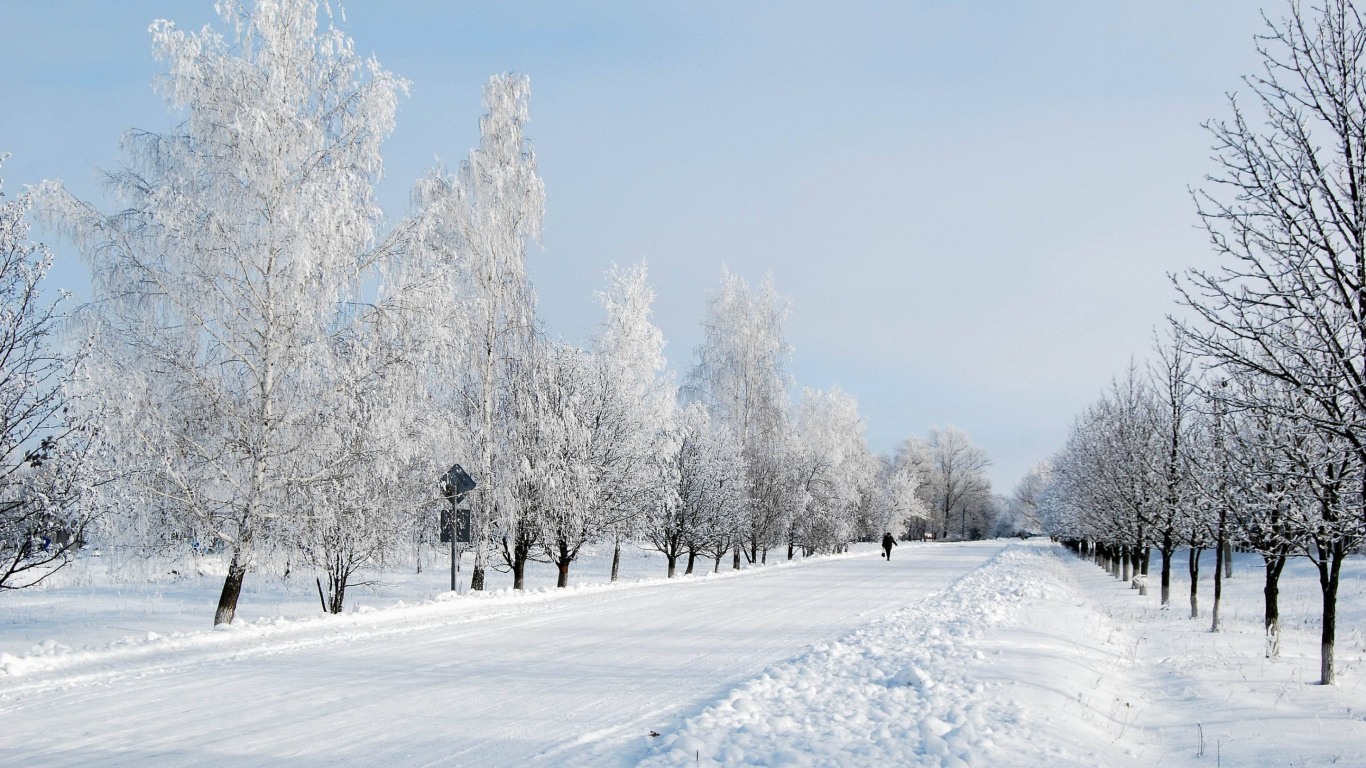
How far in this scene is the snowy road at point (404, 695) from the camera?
17.5ft

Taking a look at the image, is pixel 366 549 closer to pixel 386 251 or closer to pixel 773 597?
pixel 386 251

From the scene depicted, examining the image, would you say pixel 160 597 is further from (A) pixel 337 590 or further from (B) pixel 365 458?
(B) pixel 365 458

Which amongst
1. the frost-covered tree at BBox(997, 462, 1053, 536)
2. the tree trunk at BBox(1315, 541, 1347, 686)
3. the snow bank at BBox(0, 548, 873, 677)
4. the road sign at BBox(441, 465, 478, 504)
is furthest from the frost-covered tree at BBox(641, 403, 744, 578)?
the frost-covered tree at BBox(997, 462, 1053, 536)

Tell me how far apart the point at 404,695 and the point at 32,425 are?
23.3ft

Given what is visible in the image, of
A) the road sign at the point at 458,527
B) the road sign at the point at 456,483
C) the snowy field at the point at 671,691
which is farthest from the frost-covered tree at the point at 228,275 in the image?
the road sign at the point at 458,527

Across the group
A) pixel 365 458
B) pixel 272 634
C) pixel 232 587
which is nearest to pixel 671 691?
pixel 272 634

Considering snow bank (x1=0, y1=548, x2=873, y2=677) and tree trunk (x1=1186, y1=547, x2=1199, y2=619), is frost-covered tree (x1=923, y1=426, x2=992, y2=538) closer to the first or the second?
tree trunk (x1=1186, y1=547, x2=1199, y2=619)

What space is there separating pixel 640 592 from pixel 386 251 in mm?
9979

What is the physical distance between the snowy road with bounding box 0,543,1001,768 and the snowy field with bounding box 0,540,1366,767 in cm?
3

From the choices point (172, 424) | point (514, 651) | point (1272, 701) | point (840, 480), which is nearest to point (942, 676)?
point (1272, 701)

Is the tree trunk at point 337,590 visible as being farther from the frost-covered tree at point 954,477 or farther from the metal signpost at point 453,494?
the frost-covered tree at point 954,477

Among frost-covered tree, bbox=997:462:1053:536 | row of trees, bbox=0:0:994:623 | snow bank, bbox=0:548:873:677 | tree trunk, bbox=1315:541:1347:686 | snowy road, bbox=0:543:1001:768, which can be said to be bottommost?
frost-covered tree, bbox=997:462:1053:536

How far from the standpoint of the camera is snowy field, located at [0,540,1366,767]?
17.9 ft

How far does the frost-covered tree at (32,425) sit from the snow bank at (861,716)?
30.2ft
